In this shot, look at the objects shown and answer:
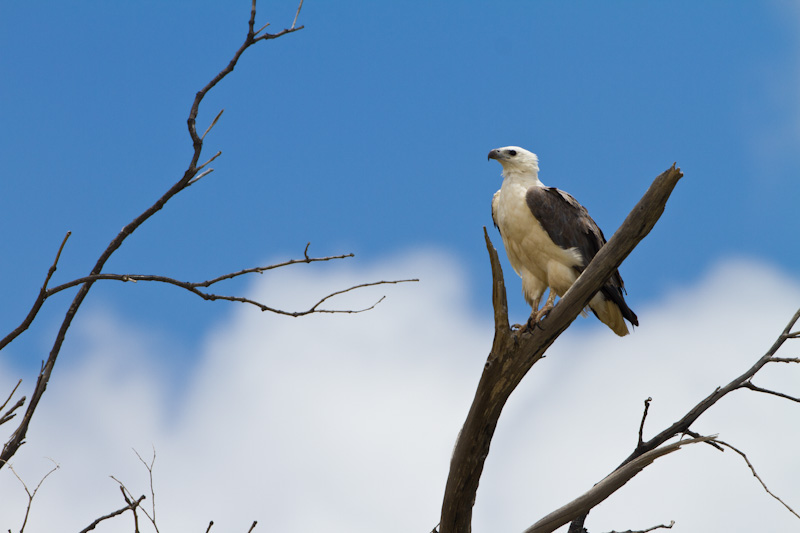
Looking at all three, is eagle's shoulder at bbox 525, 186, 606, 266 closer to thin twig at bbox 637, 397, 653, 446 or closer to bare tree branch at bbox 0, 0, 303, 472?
thin twig at bbox 637, 397, 653, 446

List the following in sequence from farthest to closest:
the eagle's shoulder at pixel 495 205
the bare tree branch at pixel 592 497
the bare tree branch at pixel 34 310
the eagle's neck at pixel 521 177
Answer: the eagle's shoulder at pixel 495 205
the eagle's neck at pixel 521 177
the bare tree branch at pixel 592 497
the bare tree branch at pixel 34 310

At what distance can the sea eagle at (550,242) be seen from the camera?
5.62 meters

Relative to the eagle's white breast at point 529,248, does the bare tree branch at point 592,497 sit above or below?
below

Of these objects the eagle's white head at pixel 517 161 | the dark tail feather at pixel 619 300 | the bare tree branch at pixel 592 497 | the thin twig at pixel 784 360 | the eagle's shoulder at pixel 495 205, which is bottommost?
the bare tree branch at pixel 592 497

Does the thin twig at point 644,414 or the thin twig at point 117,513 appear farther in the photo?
the thin twig at point 644,414

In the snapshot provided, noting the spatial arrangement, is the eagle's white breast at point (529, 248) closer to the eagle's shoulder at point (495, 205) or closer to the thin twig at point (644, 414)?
the eagle's shoulder at point (495, 205)

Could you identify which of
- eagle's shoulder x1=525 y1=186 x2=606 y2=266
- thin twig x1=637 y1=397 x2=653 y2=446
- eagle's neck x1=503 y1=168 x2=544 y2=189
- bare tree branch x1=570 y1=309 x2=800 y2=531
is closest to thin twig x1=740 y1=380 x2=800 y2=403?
bare tree branch x1=570 y1=309 x2=800 y2=531

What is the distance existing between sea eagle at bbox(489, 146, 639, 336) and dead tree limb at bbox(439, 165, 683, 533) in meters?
1.19

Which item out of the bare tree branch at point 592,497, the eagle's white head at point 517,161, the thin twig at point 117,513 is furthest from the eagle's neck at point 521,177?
the thin twig at point 117,513

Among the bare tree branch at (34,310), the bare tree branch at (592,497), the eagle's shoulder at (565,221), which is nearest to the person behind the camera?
the bare tree branch at (34,310)

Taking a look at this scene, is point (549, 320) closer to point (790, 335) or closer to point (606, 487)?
point (606, 487)

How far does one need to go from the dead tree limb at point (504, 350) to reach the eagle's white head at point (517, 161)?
2136 millimetres

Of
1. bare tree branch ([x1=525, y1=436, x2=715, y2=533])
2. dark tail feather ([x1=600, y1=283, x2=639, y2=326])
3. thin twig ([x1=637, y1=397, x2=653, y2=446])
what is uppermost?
dark tail feather ([x1=600, y1=283, x2=639, y2=326])

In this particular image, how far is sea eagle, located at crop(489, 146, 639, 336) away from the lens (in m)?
5.62
